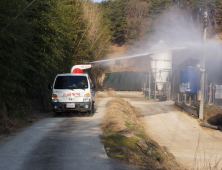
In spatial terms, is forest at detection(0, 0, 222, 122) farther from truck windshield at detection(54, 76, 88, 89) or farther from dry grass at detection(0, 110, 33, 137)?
truck windshield at detection(54, 76, 88, 89)

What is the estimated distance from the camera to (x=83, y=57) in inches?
1082

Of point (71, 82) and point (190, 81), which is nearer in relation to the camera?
point (71, 82)

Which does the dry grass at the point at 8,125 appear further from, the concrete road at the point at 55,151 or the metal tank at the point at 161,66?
the metal tank at the point at 161,66

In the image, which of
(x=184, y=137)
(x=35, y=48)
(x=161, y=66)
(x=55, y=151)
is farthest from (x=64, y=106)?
(x=161, y=66)

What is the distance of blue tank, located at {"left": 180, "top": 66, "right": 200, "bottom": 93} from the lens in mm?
22720

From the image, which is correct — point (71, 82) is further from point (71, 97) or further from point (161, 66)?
point (161, 66)

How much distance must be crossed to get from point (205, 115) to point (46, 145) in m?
13.1

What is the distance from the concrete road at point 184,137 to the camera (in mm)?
8706

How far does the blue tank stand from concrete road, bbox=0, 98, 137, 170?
1474 cm

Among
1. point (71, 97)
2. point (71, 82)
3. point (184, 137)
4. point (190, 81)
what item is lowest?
point (184, 137)

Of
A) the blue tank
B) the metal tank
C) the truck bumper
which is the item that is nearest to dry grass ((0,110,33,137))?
the truck bumper

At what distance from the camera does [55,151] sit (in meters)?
6.84

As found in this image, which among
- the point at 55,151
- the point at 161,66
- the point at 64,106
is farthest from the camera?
the point at 161,66

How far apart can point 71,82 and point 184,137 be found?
616 centimetres
